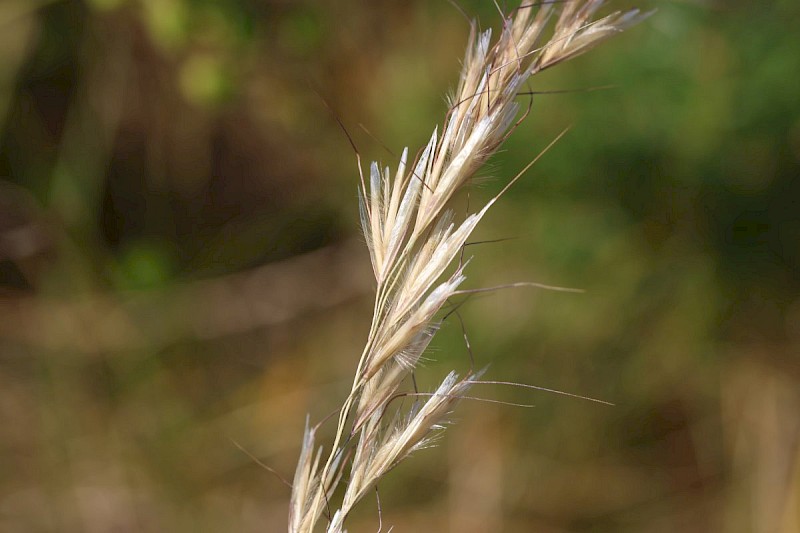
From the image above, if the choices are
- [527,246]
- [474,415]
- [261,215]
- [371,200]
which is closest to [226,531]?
[474,415]

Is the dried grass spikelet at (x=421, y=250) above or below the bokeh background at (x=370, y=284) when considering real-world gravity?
above

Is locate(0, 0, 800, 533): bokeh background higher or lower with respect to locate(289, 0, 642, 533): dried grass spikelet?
lower

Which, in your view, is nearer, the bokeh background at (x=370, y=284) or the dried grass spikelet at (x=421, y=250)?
the dried grass spikelet at (x=421, y=250)

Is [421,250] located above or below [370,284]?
above

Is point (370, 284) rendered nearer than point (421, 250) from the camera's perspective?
No
